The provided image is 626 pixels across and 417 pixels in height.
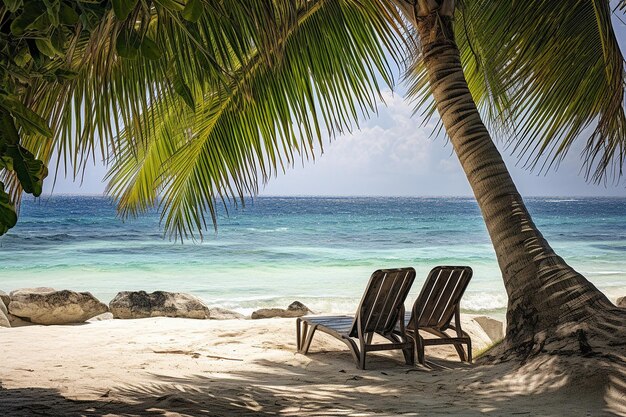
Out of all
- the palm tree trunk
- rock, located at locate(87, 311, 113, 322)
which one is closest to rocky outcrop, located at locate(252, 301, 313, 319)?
rock, located at locate(87, 311, 113, 322)

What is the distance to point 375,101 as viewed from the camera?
18.6ft

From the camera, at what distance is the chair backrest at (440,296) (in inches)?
236

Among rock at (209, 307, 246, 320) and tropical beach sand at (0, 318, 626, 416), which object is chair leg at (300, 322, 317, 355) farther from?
rock at (209, 307, 246, 320)

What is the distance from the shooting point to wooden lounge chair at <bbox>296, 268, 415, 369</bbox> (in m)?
5.66

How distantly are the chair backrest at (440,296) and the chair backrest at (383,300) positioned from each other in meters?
0.22

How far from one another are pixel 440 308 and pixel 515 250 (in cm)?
154

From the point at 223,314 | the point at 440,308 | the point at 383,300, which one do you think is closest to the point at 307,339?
the point at 383,300

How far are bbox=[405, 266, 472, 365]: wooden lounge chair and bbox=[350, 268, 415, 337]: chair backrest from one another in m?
0.21

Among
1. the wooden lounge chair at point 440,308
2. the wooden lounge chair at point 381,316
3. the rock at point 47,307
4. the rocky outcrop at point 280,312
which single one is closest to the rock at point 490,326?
the wooden lounge chair at point 440,308

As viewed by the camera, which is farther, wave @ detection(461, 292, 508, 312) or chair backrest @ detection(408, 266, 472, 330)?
wave @ detection(461, 292, 508, 312)

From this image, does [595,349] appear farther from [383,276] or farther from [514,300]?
[383,276]

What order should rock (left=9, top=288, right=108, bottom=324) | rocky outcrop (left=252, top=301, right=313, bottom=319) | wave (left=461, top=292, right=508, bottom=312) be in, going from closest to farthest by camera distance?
1. rock (left=9, top=288, right=108, bottom=324)
2. rocky outcrop (left=252, top=301, right=313, bottom=319)
3. wave (left=461, top=292, right=508, bottom=312)

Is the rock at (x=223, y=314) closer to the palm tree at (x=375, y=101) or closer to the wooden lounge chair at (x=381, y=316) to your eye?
the palm tree at (x=375, y=101)

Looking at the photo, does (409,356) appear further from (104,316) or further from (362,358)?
(104,316)
